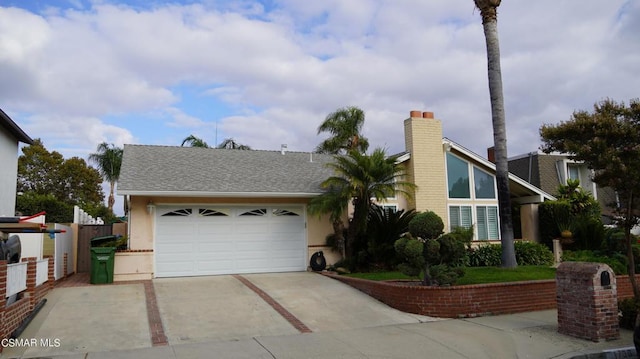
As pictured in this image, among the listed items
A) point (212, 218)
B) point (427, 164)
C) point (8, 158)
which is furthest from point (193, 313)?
point (8, 158)

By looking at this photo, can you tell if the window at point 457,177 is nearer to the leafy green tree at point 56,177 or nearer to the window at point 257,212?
the window at point 257,212

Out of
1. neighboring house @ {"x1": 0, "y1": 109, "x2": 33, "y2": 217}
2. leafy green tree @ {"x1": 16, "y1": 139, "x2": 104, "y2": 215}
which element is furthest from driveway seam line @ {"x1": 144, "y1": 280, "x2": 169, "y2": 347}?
leafy green tree @ {"x1": 16, "y1": 139, "x2": 104, "y2": 215}

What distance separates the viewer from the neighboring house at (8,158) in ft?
57.6

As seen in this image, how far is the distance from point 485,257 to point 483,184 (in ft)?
11.9

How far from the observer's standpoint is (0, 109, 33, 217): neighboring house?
691 inches

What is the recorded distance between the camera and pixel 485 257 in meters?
16.0

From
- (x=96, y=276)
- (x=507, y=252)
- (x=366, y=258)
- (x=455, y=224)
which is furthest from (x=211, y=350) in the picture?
(x=455, y=224)

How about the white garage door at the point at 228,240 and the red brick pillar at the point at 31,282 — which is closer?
the red brick pillar at the point at 31,282

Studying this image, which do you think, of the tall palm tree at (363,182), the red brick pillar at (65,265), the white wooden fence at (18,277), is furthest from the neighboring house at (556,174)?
the white wooden fence at (18,277)

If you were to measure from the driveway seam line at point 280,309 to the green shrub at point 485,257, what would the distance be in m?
7.25

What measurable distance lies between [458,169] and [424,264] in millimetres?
8314

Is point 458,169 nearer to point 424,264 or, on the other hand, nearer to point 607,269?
point 424,264

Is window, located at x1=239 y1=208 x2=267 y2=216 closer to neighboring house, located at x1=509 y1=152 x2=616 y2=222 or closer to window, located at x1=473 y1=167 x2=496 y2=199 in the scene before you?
window, located at x1=473 y1=167 x2=496 y2=199

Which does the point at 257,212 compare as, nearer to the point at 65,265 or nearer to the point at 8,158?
the point at 65,265
